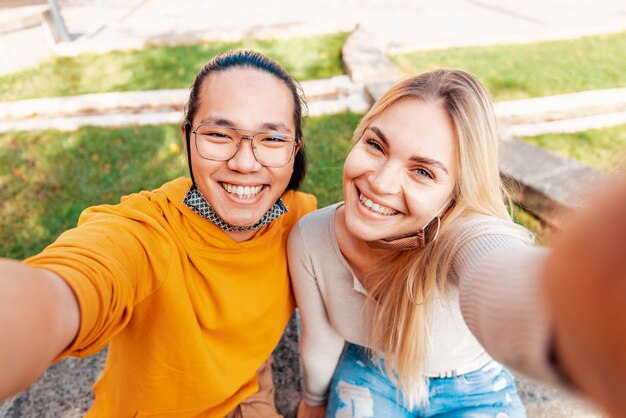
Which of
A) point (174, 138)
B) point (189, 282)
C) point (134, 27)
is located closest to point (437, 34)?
point (174, 138)

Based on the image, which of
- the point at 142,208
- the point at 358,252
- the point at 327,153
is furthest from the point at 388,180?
the point at 327,153

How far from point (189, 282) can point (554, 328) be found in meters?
1.12

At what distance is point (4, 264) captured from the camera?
830 millimetres

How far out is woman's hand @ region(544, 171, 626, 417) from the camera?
44 centimetres

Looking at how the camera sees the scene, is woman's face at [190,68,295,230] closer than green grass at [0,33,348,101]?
Answer: Yes

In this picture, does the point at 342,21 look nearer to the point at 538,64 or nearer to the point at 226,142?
the point at 538,64

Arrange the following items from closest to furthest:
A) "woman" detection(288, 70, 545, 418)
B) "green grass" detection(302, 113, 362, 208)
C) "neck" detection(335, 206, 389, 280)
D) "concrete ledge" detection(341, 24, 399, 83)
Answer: "woman" detection(288, 70, 545, 418), "neck" detection(335, 206, 389, 280), "green grass" detection(302, 113, 362, 208), "concrete ledge" detection(341, 24, 399, 83)

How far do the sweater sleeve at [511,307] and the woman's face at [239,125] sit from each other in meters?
0.79

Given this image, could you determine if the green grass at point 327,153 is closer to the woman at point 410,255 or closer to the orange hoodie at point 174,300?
the woman at point 410,255

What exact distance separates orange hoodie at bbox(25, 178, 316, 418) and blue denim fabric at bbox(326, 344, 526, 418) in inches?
15.6

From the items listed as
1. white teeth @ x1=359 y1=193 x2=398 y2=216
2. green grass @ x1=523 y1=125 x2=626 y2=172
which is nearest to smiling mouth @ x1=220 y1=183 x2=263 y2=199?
white teeth @ x1=359 y1=193 x2=398 y2=216

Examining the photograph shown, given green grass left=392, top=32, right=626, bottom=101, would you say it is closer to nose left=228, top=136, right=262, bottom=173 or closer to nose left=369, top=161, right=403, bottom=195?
nose left=369, top=161, right=403, bottom=195

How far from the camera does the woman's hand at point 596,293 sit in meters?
0.44

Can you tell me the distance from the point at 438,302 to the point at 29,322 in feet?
4.11
